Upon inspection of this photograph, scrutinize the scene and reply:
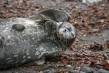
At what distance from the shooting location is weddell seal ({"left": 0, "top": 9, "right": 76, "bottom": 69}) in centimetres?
441

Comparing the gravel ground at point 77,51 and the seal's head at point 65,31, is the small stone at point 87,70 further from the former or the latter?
the seal's head at point 65,31

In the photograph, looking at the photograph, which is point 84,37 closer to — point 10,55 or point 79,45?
point 79,45

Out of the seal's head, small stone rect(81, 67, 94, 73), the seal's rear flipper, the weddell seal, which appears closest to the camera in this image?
the weddell seal

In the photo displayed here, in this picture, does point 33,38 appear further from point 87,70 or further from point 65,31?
point 87,70

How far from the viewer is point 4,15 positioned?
897 cm

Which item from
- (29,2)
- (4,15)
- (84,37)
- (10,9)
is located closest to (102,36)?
(84,37)

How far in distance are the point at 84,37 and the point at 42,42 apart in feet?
9.83

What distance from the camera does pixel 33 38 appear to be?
→ 4.75 meters

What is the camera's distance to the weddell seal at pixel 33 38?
14.5 feet

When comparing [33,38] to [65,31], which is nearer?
[33,38]

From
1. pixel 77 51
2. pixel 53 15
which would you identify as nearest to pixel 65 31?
pixel 53 15

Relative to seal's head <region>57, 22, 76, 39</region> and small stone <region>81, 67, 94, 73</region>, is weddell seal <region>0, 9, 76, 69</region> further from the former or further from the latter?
small stone <region>81, 67, 94, 73</region>

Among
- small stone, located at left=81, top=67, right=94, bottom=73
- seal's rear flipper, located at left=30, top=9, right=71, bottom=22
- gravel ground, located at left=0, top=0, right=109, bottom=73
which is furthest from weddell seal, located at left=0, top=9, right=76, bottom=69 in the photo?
small stone, located at left=81, top=67, right=94, bottom=73

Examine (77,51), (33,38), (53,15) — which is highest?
(53,15)
